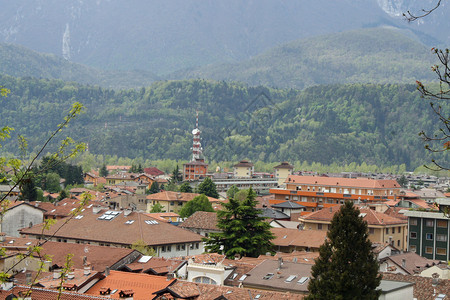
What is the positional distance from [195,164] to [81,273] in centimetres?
12768

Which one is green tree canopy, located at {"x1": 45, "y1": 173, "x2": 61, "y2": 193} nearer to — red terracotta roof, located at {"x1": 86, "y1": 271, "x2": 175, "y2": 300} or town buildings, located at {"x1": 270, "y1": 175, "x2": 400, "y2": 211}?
town buildings, located at {"x1": 270, "y1": 175, "x2": 400, "y2": 211}

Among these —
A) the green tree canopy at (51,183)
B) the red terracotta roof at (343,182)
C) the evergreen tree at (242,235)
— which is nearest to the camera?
the evergreen tree at (242,235)

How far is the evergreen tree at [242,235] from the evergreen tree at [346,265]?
732 inches

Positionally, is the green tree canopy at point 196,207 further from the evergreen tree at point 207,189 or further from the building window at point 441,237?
the evergreen tree at point 207,189

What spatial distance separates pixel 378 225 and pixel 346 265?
116 ft

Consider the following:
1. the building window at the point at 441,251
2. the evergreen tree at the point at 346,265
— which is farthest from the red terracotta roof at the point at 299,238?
the evergreen tree at the point at 346,265

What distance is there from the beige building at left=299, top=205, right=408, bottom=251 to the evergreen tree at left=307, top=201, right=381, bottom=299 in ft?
105

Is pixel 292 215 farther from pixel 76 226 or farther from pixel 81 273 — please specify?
pixel 81 273

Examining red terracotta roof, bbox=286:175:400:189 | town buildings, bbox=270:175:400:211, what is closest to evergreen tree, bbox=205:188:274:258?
town buildings, bbox=270:175:400:211

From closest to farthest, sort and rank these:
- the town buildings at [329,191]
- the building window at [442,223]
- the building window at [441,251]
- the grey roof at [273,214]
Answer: the building window at [441,251] < the building window at [442,223] < the grey roof at [273,214] < the town buildings at [329,191]

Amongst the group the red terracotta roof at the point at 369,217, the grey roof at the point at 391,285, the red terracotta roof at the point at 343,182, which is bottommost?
the grey roof at the point at 391,285

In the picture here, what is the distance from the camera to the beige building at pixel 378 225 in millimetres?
64250

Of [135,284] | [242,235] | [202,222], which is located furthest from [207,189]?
[135,284]

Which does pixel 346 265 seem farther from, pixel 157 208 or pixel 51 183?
pixel 51 183
